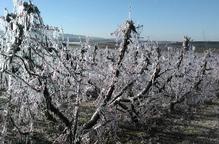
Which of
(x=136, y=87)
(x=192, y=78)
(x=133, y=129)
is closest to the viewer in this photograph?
(x=133, y=129)

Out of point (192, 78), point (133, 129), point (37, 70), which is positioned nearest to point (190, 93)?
point (192, 78)

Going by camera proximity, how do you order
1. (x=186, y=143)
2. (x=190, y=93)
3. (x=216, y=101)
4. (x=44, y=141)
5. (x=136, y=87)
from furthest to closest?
(x=216, y=101)
(x=190, y=93)
(x=136, y=87)
(x=186, y=143)
(x=44, y=141)

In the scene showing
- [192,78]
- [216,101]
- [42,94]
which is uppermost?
[42,94]

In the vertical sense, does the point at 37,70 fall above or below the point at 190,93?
above

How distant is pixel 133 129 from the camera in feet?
73.7

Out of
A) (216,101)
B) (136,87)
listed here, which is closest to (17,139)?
(136,87)

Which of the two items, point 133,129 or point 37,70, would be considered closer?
point 37,70

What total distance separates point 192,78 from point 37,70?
78.2ft

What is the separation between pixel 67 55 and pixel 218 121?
12.9m

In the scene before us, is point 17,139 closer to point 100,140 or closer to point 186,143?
point 100,140

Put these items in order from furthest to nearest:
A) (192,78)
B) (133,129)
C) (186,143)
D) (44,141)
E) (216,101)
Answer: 1. (216,101)
2. (192,78)
3. (133,129)
4. (186,143)
5. (44,141)

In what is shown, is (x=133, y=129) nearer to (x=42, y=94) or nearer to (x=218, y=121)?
(x=218, y=121)

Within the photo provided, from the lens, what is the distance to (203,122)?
26.7 m

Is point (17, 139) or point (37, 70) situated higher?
point (37, 70)
